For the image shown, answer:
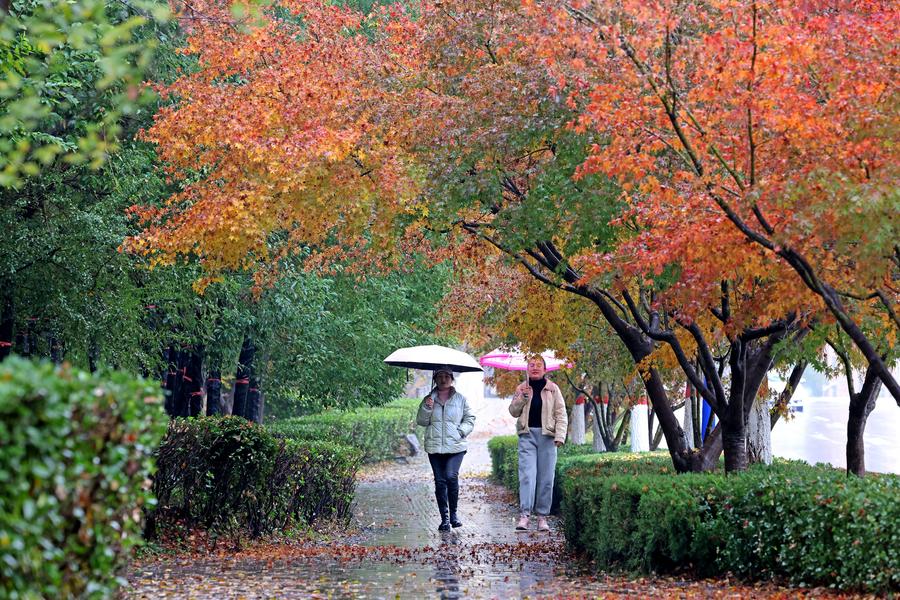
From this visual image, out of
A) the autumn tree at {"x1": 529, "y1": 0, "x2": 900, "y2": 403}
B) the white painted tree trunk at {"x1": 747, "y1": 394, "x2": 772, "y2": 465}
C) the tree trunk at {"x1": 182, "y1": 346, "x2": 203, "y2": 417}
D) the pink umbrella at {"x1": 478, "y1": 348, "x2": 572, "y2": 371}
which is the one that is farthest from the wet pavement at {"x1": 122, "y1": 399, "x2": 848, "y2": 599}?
the tree trunk at {"x1": 182, "y1": 346, "x2": 203, "y2": 417}

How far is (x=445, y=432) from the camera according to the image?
38.7 ft

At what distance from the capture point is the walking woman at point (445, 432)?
1183 centimetres

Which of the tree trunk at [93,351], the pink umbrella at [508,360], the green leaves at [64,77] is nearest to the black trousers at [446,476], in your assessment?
the tree trunk at [93,351]

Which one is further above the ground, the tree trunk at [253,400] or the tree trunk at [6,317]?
the tree trunk at [6,317]

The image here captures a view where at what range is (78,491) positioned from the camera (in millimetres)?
3457

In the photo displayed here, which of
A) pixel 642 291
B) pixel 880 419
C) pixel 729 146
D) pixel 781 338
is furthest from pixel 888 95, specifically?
pixel 880 419

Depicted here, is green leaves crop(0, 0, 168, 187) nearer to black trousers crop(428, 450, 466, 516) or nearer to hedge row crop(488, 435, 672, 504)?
black trousers crop(428, 450, 466, 516)

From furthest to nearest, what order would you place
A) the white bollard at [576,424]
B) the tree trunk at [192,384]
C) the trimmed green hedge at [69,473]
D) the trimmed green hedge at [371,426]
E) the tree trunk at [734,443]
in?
1. the trimmed green hedge at [371,426]
2. the white bollard at [576,424]
3. the tree trunk at [192,384]
4. the tree trunk at [734,443]
5. the trimmed green hedge at [69,473]

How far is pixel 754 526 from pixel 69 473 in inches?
210

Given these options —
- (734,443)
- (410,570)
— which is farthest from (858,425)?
(410,570)

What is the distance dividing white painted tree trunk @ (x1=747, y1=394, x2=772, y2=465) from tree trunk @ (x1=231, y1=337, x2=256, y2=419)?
822cm

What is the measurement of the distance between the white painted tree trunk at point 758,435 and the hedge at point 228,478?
5.99 metres

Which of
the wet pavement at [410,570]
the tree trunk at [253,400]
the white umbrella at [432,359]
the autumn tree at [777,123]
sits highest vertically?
the autumn tree at [777,123]

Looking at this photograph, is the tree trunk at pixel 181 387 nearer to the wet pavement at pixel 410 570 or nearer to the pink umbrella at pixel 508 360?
the pink umbrella at pixel 508 360
